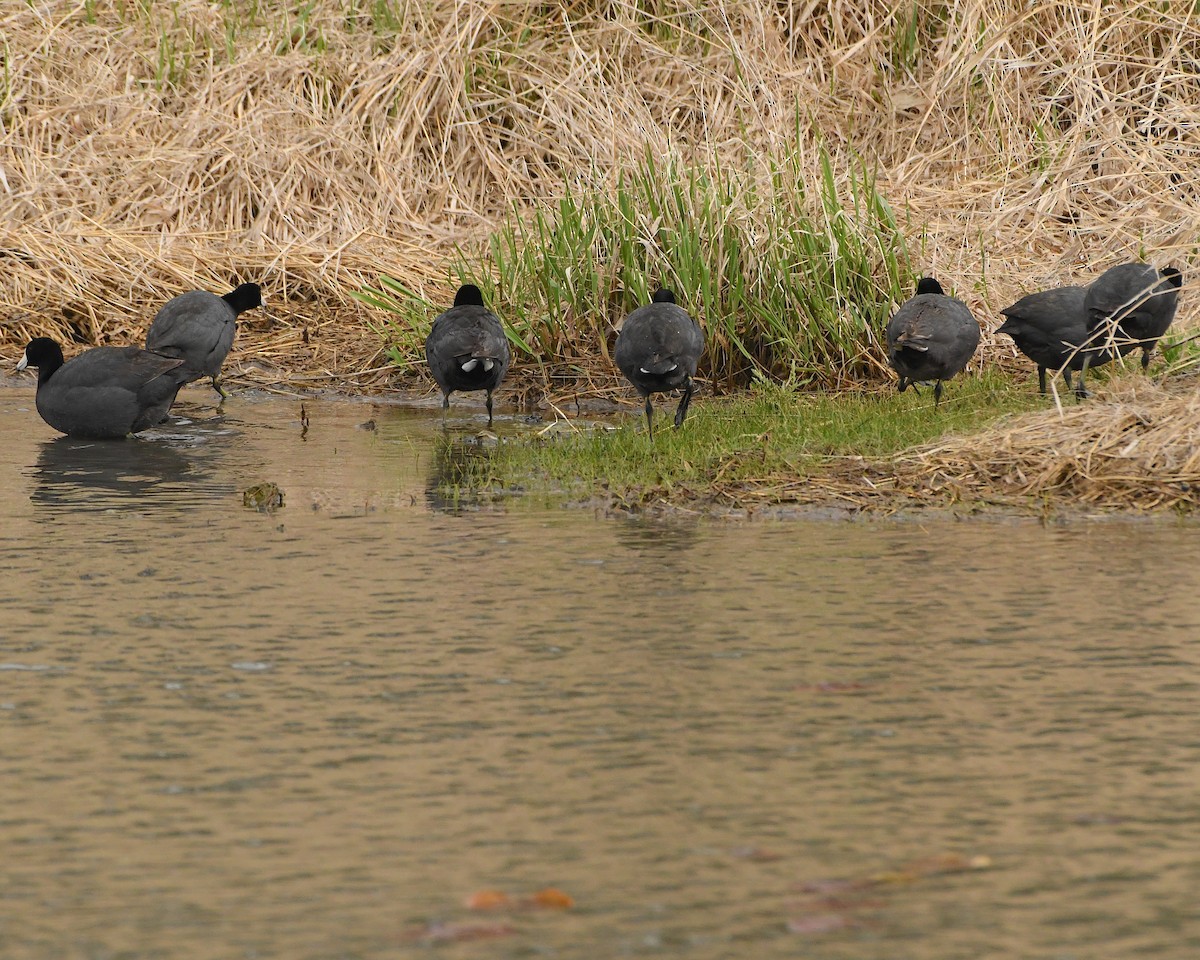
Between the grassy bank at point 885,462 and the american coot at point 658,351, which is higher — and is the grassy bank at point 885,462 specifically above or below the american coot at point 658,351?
below

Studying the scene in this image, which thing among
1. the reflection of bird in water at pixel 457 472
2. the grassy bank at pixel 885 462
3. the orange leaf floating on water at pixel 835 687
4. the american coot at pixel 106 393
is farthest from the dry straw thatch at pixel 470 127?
the orange leaf floating on water at pixel 835 687

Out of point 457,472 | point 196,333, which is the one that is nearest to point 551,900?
point 457,472

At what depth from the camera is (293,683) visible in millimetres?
5453

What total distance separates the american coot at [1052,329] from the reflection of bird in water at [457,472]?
3.35 m

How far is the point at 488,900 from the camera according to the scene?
380cm

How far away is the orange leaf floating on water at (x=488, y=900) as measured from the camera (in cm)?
378

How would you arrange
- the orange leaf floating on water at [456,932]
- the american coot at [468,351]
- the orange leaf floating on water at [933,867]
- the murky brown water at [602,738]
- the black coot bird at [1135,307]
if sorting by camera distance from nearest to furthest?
the orange leaf floating on water at [456,932], the murky brown water at [602,738], the orange leaf floating on water at [933,867], the black coot bird at [1135,307], the american coot at [468,351]

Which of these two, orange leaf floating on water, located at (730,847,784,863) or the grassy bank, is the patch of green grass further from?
orange leaf floating on water, located at (730,847,784,863)

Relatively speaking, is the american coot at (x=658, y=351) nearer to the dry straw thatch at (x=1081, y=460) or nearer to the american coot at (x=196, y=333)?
the dry straw thatch at (x=1081, y=460)

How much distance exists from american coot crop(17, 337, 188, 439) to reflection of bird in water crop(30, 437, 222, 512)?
11 cm

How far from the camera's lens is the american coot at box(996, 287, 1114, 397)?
1168 cm

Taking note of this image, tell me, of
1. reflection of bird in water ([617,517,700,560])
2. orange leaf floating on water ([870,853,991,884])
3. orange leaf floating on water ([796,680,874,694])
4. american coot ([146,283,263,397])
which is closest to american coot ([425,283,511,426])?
american coot ([146,283,263,397])

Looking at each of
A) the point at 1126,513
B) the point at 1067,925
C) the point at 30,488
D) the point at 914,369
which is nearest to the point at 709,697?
the point at 1067,925

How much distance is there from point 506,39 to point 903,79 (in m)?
3.62
